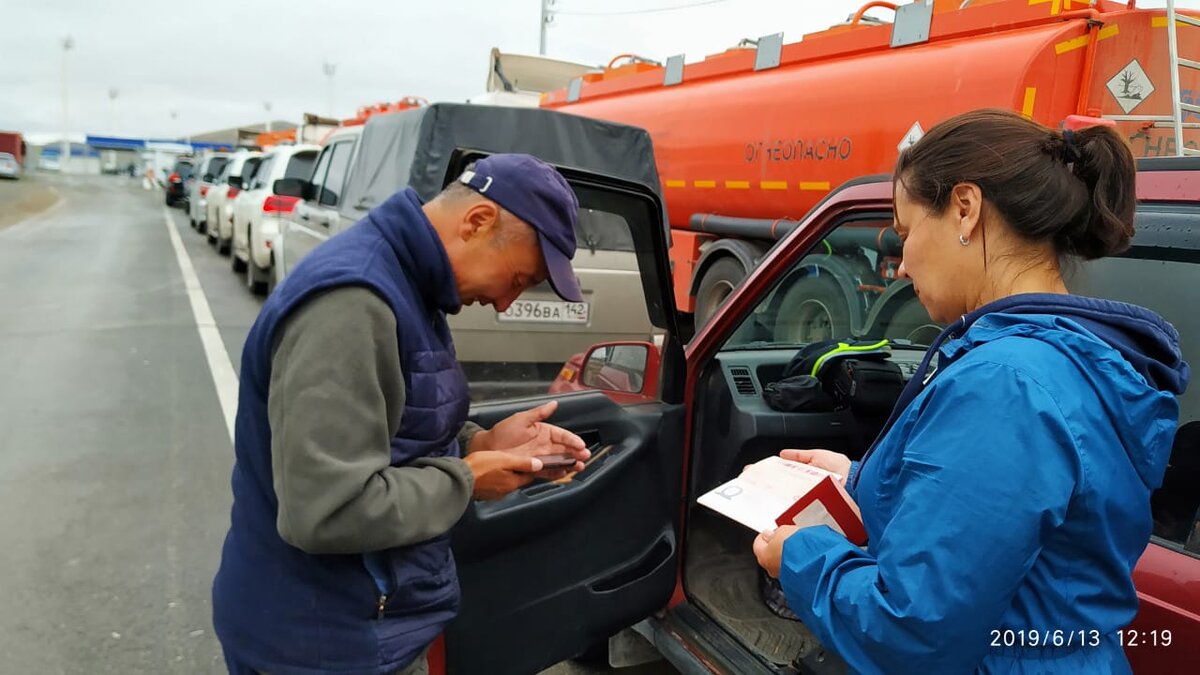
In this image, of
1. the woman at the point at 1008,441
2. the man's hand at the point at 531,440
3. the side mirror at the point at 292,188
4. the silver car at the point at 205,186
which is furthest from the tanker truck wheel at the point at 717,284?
the silver car at the point at 205,186

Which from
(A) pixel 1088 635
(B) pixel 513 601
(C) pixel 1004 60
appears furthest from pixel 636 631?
(C) pixel 1004 60

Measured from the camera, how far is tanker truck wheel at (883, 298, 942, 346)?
3.68 metres

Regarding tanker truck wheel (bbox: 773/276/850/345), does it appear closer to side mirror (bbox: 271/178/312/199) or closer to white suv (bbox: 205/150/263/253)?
side mirror (bbox: 271/178/312/199)

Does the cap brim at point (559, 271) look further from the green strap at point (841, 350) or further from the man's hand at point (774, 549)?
the green strap at point (841, 350)

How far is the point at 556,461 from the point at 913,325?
2.69 meters

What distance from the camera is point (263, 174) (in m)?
12.3

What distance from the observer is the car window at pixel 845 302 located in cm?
322

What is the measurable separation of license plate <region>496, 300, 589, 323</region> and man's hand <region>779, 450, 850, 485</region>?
270 centimetres

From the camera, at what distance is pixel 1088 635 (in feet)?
3.85

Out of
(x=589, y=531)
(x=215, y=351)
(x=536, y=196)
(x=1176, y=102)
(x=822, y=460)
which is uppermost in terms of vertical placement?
(x=1176, y=102)

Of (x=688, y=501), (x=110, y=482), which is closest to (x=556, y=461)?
(x=688, y=501)

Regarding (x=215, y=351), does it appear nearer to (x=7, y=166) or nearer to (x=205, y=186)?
(x=205, y=186)

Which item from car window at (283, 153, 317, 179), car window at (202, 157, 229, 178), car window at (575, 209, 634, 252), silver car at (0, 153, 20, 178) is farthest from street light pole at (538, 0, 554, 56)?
silver car at (0, 153, 20, 178)

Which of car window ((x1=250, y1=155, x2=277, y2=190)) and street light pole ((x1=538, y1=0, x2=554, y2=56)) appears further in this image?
street light pole ((x1=538, y1=0, x2=554, y2=56))
